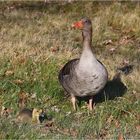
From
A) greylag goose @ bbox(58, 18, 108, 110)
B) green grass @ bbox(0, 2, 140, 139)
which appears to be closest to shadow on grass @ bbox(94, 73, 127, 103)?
green grass @ bbox(0, 2, 140, 139)

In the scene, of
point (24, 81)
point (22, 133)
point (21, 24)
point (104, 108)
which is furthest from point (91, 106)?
point (21, 24)

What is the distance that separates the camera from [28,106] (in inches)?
340

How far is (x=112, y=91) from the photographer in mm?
9883

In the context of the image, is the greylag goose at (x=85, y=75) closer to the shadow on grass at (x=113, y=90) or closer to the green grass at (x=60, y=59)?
the green grass at (x=60, y=59)

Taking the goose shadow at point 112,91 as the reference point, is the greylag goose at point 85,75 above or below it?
above

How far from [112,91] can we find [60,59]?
1138 millimetres

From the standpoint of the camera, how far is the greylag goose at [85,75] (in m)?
8.20

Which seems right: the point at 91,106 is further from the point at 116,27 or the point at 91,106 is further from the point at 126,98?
the point at 116,27

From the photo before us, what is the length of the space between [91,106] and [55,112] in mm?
766

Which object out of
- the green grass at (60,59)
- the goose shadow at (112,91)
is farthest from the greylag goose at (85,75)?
the goose shadow at (112,91)

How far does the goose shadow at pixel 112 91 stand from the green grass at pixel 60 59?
0.35ft

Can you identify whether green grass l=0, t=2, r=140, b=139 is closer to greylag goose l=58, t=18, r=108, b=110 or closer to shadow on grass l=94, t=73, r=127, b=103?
shadow on grass l=94, t=73, r=127, b=103

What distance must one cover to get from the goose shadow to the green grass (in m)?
0.11

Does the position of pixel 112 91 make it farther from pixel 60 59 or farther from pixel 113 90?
pixel 60 59
